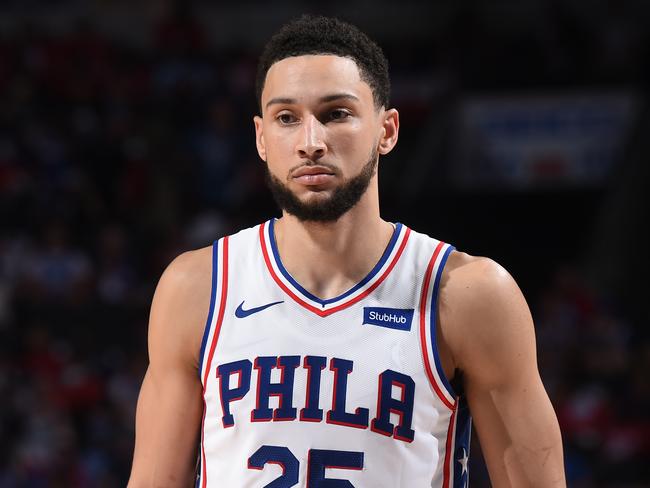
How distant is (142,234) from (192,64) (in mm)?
2794

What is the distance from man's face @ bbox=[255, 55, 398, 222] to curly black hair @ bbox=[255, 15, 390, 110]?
0.09ft

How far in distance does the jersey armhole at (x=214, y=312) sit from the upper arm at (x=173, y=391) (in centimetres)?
2

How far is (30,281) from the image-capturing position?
8.69m

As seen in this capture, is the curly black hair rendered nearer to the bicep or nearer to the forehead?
the forehead

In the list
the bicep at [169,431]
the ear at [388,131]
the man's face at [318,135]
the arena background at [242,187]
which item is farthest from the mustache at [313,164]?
the arena background at [242,187]

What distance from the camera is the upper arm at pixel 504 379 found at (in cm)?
258

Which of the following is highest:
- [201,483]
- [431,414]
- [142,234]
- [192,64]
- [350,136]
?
[192,64]

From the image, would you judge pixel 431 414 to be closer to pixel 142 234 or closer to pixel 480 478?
pixel 480 478

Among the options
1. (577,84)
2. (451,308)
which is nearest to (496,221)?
(577,84)

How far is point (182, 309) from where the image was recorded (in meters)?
2.71

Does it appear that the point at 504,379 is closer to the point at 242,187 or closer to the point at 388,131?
the point at 388,131

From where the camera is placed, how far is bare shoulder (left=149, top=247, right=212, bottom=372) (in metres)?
2.69

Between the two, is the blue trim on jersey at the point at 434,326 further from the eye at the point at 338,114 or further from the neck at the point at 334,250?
the eye at the point at 338,114

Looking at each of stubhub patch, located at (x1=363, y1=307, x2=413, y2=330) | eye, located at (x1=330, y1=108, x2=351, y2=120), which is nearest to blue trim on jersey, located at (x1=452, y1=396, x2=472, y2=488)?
stubhub patch, located at (x1=363, y1=307, x2=413, y2=330)
